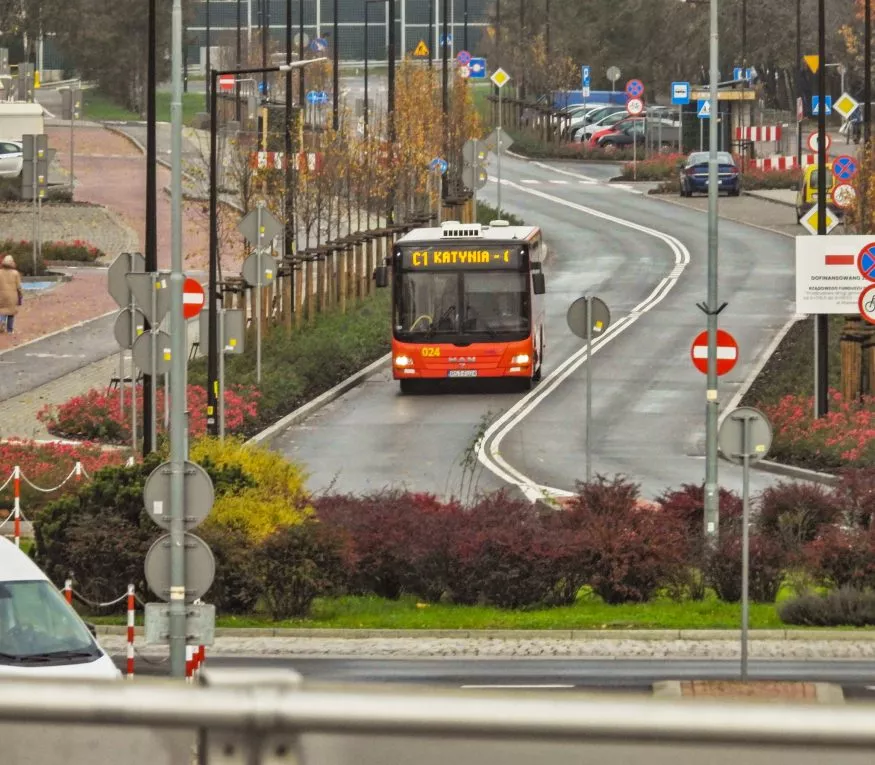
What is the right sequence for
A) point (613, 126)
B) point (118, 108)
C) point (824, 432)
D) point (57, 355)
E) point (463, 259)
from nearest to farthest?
1. point (824, 432)
2. point (463, 259)
3. point (57, 355)
4. point (613, 126)
5. point (118, 108)

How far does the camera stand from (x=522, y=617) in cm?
2233

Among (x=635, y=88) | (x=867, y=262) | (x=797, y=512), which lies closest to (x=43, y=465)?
(x=797, y=512)

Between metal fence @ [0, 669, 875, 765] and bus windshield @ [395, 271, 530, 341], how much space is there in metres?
35.9

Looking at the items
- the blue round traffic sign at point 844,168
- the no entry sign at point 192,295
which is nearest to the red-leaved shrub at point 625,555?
the no entry sign at point 192,295

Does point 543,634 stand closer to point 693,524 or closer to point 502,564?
point 502,564

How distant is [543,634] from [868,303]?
14.3 metres

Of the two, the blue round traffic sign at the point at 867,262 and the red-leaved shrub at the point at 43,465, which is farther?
the blue round traffic sign at the point at 867,262

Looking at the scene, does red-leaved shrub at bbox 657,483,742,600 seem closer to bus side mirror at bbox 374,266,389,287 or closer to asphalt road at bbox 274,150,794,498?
asphalt road at bbox 274,150,794,498

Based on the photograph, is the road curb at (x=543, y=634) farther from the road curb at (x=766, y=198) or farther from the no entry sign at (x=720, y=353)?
the road curb at (x=766, y=198)

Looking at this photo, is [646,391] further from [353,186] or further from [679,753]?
[679,753]

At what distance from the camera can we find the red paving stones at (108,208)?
49.9 meters

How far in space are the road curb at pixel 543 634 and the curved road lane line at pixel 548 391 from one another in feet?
26.6

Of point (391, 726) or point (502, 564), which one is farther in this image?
point (502, 564)

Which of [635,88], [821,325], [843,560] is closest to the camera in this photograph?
[843,560]
